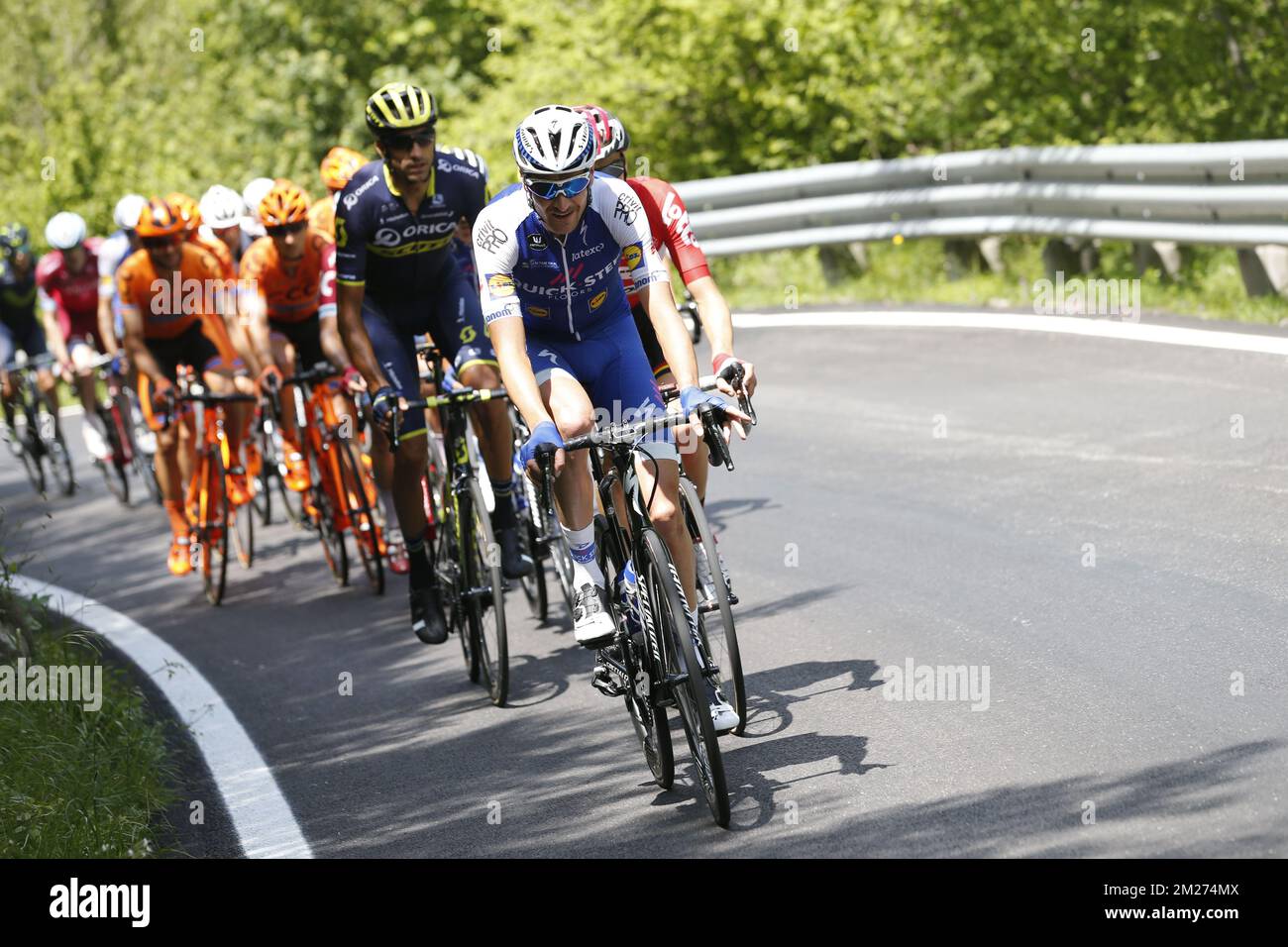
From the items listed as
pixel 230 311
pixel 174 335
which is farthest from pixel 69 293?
pixel 230 311

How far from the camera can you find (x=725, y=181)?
18094 millimetres

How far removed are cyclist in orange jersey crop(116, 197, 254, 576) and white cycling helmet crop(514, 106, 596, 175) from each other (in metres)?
5.50

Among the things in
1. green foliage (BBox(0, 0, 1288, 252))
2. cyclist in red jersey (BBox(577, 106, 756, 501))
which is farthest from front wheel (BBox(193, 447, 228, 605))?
green foliage (BBox(0, 0, 1288, 252))

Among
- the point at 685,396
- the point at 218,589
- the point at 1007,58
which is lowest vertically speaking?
the point at 218,589

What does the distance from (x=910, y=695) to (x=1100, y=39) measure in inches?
437

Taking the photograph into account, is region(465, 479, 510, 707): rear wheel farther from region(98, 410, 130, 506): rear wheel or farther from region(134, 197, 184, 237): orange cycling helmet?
region(98, 410, 130, 506): rear wheel

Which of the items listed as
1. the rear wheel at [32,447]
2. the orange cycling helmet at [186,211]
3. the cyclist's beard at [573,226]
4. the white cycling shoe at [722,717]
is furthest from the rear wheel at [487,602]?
the rear wheel at [32,447]

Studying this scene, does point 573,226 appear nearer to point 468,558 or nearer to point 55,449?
point 468,558

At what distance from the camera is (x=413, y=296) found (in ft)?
28.5

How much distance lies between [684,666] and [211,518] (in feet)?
20.4

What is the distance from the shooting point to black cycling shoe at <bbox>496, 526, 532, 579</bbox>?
27.1 feet

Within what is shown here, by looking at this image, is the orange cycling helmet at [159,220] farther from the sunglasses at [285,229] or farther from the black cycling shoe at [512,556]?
the black cycling shoe at [512,556]

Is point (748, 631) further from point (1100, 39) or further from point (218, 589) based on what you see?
point (1100, 39)
